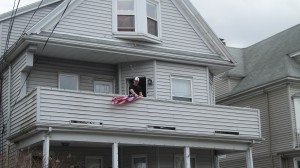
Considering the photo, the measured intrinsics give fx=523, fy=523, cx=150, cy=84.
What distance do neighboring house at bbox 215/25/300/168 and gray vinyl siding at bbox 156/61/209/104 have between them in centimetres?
643

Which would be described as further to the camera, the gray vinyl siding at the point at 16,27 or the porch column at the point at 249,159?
the gray vinyl siding at the point at 16,27

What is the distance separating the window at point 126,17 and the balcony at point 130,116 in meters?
3.85

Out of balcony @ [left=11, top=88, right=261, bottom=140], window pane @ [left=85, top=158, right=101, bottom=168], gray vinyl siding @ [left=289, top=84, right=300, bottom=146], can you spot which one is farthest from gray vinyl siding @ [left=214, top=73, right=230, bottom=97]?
window pane @ [left=85, top=158, right=101, bottom=168]

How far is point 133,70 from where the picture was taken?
2173cm

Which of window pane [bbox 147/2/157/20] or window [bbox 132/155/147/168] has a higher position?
window pane [bbox 147/2/157/20]

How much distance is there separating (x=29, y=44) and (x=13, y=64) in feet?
7.94

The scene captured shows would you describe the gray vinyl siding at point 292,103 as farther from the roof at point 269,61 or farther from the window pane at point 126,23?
the window pane at point 126,23

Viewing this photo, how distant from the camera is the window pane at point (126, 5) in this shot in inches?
856

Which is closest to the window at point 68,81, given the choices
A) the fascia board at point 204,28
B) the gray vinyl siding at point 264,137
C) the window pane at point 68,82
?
the window pane at point 68,82

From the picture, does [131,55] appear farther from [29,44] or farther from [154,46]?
[29,44]

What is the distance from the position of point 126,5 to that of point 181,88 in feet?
13.8

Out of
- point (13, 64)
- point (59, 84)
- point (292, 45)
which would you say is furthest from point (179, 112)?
point (292, 45)

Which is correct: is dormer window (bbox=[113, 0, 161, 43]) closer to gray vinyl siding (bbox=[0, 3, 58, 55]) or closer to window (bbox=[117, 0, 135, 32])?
window (bbox=[117, 0, 135, 32])

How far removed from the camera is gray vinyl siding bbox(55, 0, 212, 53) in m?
20.4
